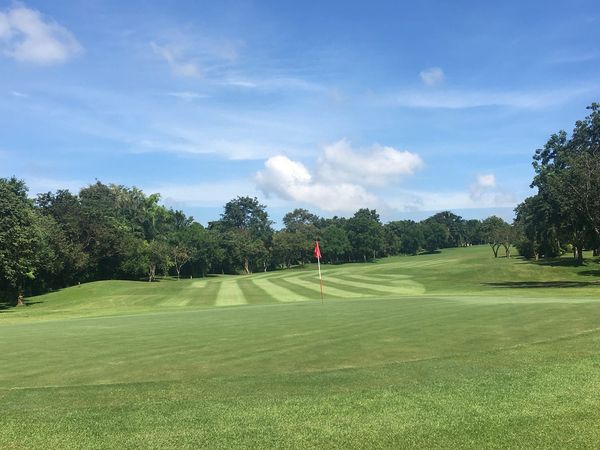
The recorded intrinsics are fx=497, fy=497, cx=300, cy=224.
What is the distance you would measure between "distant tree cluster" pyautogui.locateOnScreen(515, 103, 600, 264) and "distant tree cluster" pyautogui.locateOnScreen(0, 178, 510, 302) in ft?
113

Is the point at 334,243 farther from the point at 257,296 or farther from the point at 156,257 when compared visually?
the point at 257,296

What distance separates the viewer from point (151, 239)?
109375 millimetres

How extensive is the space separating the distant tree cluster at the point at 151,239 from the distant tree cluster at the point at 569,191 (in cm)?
3440

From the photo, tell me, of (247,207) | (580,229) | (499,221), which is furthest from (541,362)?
(247,207)

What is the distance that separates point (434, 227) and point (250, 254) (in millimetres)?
77255

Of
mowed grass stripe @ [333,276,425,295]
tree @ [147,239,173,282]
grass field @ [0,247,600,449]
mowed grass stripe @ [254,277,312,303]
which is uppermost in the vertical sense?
tree @ [147,239,173,282]

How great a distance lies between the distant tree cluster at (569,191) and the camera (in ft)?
127

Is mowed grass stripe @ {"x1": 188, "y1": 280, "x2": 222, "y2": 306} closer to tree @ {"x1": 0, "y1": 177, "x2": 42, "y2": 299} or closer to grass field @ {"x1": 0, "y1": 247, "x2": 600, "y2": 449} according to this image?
tree @ {"x1": 0, "y1": 177, "x2": 42, "y2": 299}

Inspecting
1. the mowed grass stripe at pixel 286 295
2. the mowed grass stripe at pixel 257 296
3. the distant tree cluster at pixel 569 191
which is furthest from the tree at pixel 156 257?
the distant tree cluster at pixel 569 191

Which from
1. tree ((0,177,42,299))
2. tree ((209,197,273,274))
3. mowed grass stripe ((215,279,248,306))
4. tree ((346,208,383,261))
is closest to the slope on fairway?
mowed grass stripe ((215,279,248,306))

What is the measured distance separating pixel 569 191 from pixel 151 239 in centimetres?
8866

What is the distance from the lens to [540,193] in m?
61.2

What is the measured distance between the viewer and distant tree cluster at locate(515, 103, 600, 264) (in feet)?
127

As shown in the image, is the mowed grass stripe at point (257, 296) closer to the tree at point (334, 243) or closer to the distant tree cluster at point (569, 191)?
the distant tree cluster at point (569, 191)
